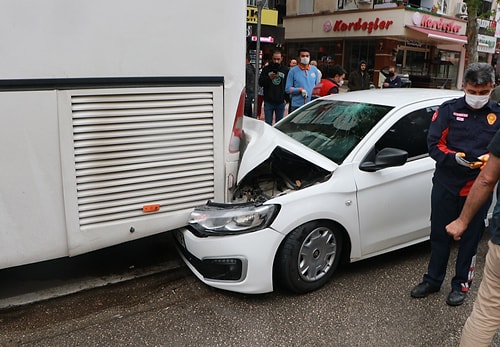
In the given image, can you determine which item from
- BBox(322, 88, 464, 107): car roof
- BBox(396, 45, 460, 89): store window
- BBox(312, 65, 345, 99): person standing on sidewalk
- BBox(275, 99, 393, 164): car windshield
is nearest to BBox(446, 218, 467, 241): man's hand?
BBox(275, 99, 393, 164): car windshield

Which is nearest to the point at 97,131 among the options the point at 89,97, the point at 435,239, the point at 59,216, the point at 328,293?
the point at 89,97

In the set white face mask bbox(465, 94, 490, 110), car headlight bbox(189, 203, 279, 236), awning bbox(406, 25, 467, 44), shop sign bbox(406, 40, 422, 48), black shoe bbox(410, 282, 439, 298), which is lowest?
black shoe bbox(410, 282, 439, 298)

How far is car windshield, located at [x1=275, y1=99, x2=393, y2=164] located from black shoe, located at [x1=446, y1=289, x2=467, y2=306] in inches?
50.7

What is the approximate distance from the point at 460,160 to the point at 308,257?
1.25 metres

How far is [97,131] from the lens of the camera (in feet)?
10.0

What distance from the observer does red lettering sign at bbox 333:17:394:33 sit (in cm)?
2084

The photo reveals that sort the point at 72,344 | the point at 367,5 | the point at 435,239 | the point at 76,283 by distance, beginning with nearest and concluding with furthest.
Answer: the point at 72,344, the point at 435,239, the point at 76,283, the point at 367,5

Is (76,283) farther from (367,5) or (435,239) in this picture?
(367,5)

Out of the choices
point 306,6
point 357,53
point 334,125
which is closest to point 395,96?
point 334,125

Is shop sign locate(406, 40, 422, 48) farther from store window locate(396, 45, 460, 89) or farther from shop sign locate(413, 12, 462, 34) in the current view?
shop sign locate(413, 12, 462, 34)

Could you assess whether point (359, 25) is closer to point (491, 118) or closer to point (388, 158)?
point (388, 158)

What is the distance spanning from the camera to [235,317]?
120 inches

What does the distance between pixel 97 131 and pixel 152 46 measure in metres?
0.71

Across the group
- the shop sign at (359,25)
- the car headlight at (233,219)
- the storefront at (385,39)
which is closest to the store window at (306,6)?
the storefront at (385,39)
